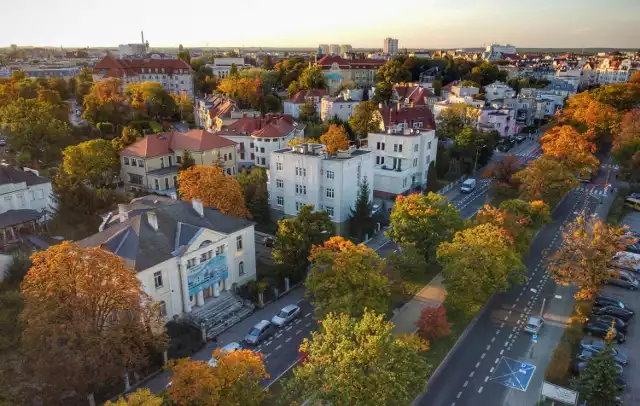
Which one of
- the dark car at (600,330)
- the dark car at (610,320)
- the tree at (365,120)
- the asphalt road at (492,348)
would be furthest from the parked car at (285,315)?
the tree at (365,120)

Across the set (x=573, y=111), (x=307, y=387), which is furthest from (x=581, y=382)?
(x=573, y=111)

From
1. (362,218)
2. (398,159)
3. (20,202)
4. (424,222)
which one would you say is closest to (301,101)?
(398,159)

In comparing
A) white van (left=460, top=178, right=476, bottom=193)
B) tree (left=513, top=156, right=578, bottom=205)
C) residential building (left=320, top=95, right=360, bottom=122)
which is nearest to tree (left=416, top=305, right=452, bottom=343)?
tree (left=513, top=156, right=578, bottom=205)

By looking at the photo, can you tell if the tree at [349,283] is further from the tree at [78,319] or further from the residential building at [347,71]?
the residential building at [347,71]

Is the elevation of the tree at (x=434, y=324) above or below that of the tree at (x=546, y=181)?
below

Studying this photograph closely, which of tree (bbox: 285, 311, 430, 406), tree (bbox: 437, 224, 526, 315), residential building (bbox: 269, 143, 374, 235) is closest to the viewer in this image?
tree (bbox: 285, 311, 430, 406)

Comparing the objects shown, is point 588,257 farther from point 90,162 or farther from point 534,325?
point 90,162

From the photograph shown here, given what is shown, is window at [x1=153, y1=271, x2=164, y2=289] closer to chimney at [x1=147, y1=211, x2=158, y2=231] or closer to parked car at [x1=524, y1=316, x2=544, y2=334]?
chimney at [x1=147, y1=211, x2=158, y2=231]

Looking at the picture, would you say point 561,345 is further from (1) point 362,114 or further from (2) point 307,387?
(1) point 362,114
